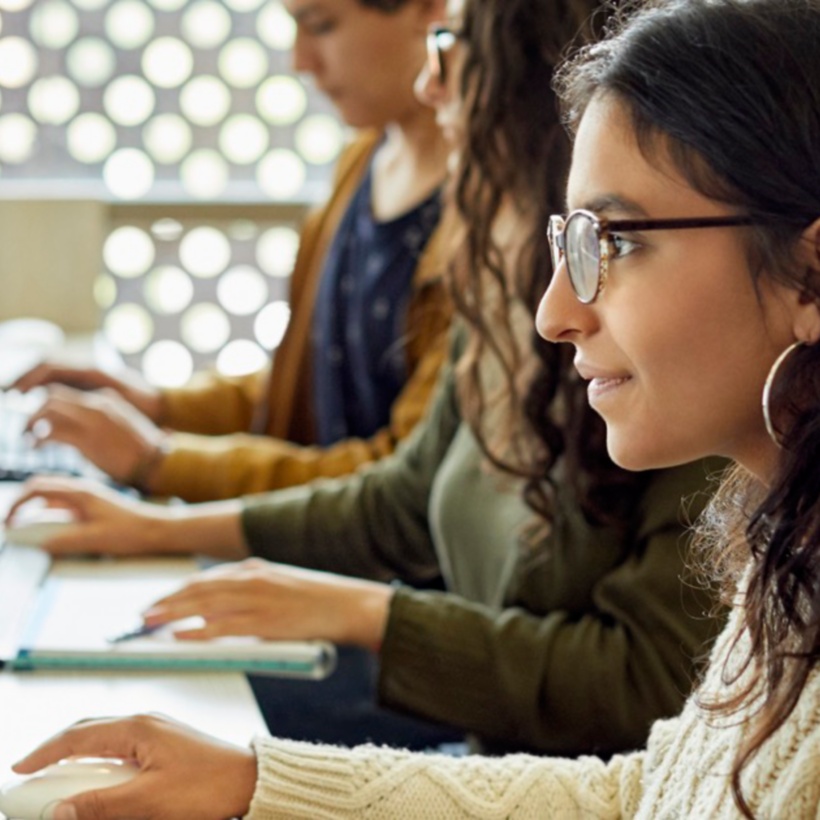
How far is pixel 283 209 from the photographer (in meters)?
3.22

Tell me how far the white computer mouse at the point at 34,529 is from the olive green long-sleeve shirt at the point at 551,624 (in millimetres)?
380

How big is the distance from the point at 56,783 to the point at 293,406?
1.34 metres

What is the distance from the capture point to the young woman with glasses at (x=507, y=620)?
3.19ft

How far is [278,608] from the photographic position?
50.7 inches

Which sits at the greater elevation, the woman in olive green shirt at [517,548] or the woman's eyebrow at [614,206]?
the woman's eyebrow at [614,206]

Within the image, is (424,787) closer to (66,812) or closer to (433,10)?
(66,812)

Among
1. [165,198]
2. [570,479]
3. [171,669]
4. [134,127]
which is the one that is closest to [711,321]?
[570,479]

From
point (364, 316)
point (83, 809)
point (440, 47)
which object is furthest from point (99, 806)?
point (364, 316)

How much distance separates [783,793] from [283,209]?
102 inches

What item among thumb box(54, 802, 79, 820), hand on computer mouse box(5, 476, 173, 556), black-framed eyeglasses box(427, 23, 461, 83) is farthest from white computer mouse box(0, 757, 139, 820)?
black-framed eyeglasses box(427, 23, 461, 83)

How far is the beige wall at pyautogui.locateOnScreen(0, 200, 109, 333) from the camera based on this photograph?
2832 mm

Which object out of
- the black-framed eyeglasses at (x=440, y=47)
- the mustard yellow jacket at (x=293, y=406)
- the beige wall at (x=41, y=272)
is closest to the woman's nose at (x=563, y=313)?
the black-framed eyeglasses at (x=440, y=47)

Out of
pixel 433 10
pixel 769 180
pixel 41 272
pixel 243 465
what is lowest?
pixel 243 465

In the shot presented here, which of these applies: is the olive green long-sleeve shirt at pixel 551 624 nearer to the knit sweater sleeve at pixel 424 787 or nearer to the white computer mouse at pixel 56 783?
the knit sweater sleeve at pixel 424 787
